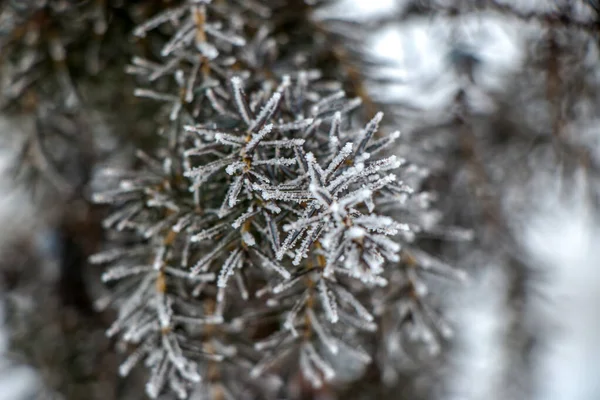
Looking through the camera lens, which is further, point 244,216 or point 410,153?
point 410,153

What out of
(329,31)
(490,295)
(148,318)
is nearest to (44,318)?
(148,318)

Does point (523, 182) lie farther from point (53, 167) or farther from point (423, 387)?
point (53, 167)

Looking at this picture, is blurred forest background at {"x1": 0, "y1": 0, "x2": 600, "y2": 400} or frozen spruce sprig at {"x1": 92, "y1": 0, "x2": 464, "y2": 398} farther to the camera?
blurred forest background at {"x1": 0, "y1": 0, "x2": 600, "y2": 400}

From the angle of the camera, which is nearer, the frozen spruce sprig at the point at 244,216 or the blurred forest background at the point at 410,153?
the frozen spruce sprig at the point at 244,216
